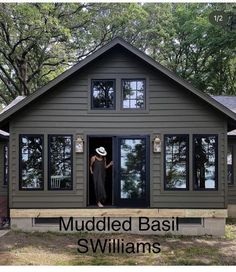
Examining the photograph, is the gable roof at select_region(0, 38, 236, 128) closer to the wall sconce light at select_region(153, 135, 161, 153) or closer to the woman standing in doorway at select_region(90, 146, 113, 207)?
the wall sconce light at select_region(153, 135, 161, 153)

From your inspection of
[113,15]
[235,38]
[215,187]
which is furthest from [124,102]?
[113,15]

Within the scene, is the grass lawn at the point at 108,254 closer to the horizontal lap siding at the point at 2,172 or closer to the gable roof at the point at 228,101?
the horizontal lap siding at the point at 2,172

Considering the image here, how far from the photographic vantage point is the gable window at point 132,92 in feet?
34.0

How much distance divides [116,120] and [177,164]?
6.77 ft

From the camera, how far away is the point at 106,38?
Result: 84.6ft

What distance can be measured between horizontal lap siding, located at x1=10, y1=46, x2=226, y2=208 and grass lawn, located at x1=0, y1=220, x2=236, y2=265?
3.12 feet

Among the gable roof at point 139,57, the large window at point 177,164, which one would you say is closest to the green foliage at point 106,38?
the gable roof at point 139,57

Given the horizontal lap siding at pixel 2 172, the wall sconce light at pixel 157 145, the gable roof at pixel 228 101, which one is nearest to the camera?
the wall sconce light at pixel 157 145

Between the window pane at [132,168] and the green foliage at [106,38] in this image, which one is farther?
the green foliage at [106,38]

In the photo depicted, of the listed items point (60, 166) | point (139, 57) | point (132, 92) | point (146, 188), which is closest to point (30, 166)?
point (60, 166)

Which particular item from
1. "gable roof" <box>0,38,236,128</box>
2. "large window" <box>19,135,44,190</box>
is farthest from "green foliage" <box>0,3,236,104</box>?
"large window" <box>19,135,44,190</box>

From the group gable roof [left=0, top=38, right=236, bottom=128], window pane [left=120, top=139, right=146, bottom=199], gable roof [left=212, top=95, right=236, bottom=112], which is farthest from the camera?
gable roof [left=212, top=95, right=236, bottom=112]

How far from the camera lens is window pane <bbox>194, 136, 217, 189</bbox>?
10.3 metres

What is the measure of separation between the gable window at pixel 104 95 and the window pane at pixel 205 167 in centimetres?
255
